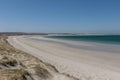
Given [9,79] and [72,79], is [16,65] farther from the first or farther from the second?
[72,79]

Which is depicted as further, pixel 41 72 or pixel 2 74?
pixel 41 72

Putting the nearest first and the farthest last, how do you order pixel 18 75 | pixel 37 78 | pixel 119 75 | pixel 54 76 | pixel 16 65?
pixel 18 75 < pixel 37 78 < pixel 54 76 < pixel 119 75 < pixel 16 65

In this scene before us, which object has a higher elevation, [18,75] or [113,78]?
[18,75]

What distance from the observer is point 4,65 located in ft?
36.9

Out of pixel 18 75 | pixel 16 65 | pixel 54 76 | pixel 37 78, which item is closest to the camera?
pixel 18 75

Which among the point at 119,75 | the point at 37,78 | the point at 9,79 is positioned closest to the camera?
the point at 9,79

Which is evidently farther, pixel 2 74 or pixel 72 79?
pixel 72 79

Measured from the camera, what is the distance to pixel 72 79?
32.2 feet

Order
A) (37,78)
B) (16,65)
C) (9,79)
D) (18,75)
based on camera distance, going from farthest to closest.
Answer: (16,65) → (37,78) → (18,75) → (9,79)

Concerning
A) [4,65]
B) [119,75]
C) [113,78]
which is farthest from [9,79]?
[119,75]

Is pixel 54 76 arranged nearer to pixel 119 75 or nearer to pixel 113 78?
pixel 113 78

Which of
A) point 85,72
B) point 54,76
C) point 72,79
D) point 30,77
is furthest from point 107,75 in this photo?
point 30,77

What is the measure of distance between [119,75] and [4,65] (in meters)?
8.16

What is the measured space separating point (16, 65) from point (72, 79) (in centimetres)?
456
